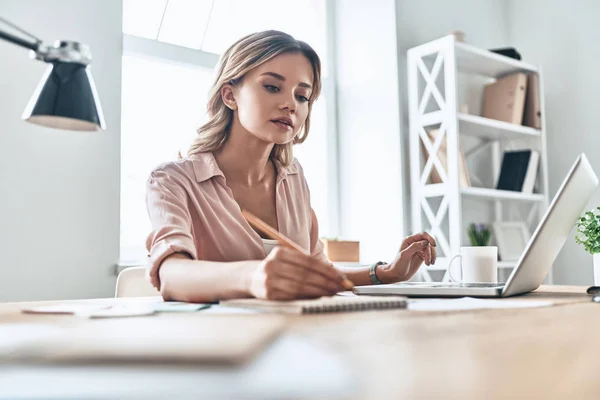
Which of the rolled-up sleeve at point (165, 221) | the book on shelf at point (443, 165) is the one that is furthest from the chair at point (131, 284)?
the book on shelf at point (443, 165)

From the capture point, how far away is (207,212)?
1.43 m

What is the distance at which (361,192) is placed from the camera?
3.23 m

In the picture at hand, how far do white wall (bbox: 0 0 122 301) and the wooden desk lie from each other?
169cm

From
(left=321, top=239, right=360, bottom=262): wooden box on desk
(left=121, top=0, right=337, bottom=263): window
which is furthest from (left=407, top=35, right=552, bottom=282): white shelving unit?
(left=121, top=0, right=337, bottom=263): window

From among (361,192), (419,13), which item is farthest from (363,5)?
(361,192)

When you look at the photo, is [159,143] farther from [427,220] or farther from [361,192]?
[427,220]

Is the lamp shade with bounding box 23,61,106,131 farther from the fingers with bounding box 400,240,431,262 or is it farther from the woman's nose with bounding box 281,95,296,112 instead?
the fingers with bounding box 400,240,431,262

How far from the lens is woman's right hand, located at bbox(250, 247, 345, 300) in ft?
2.53

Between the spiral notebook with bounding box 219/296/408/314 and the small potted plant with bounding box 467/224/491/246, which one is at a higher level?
the small potted plant with bounding box 467/224/491/246

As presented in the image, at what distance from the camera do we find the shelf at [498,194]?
297 cm

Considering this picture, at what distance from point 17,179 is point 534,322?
6.23 feet

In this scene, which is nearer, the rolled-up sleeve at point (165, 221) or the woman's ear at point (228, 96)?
the rolled-up sleeve at point (165, 221)

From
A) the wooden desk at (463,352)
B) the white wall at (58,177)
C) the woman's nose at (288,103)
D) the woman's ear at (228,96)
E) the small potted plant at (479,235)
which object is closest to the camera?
the wooden desk at (463,352)

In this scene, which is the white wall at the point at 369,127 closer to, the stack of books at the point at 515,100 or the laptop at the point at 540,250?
the stack of books at the point at 515,100
